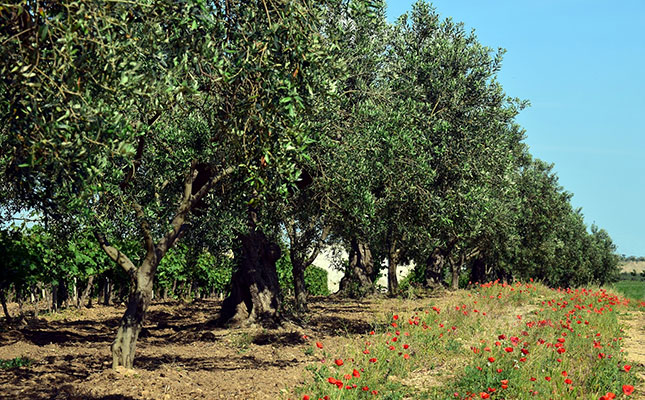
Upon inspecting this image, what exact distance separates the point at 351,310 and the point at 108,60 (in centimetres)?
1972

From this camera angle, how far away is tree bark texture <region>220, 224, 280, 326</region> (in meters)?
18.4

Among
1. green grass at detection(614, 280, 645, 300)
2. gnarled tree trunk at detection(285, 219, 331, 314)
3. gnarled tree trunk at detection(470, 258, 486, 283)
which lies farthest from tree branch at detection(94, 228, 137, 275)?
gnarled tree trunk at detection(470, 258, 486, 283)

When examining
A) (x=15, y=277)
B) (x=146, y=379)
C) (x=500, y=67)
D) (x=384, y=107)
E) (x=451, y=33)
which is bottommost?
(x=146, y=379)

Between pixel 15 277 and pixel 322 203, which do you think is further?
pixel 15 277

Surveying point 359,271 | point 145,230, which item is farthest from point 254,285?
point 359,271

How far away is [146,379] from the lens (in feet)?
35.8

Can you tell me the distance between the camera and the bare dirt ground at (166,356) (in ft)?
33.9

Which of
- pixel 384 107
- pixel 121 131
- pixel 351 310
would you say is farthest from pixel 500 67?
pixel 121 131

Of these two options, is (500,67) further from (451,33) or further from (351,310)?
(351,310)

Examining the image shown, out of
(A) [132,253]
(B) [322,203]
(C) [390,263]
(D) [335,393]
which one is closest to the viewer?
(D) [335,393]

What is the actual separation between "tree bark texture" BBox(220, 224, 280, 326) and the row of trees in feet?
0.17

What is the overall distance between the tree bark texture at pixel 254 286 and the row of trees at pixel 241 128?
53 millimetres

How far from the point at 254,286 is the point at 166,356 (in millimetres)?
4477

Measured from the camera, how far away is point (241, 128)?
9.63m
